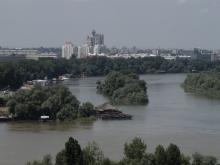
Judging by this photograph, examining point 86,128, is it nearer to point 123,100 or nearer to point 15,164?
point 15,164

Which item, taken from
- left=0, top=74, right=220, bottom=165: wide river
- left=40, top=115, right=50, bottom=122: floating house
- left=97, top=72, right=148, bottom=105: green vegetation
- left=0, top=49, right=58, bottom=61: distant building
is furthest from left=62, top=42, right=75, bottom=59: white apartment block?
left=40, top=115, right=50, bottom=122: floating house

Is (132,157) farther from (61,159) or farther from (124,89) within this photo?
(124,89)

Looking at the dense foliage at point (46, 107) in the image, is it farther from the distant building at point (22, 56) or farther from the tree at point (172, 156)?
the distant building at point (22, 56)

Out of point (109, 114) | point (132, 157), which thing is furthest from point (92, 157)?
point (109, 114)

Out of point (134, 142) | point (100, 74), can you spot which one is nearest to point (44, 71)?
point (100, 74)

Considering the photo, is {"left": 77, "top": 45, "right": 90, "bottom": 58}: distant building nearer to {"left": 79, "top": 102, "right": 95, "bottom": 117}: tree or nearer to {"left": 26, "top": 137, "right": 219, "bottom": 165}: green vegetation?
{"left": 79, "top": 102, "right": 95, "bottom": 117}: tree
